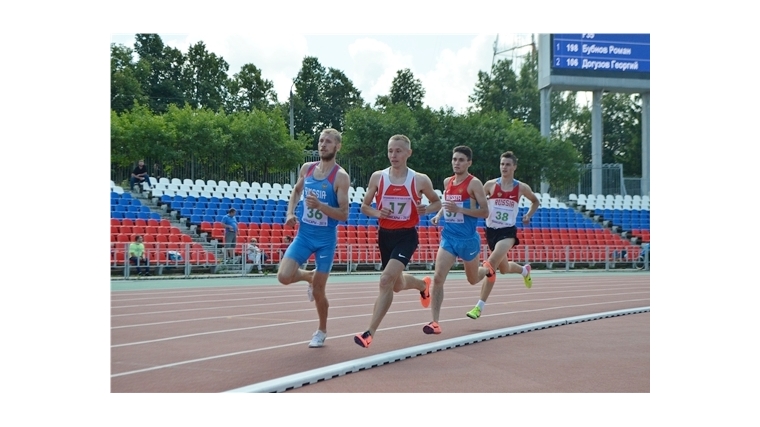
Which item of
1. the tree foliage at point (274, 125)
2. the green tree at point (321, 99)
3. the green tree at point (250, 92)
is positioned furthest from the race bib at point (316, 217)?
the green tree at point (250, 92)

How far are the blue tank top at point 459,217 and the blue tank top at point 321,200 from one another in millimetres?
1786

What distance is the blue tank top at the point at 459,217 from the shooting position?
27.8ft

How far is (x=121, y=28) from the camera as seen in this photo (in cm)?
616

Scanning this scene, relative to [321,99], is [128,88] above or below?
below

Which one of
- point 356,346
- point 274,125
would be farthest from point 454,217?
point 274,125

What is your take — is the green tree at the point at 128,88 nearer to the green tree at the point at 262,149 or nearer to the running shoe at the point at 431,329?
the green tree at the point at 262,149

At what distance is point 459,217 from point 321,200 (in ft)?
6.91

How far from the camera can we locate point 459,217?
342 inches

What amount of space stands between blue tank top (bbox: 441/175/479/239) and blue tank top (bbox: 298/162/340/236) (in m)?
1.79

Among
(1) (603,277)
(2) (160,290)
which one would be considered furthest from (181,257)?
(1) (603,277)

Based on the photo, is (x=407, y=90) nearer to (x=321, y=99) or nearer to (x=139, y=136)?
(x=321, y=99)

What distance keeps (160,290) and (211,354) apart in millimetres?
7447
